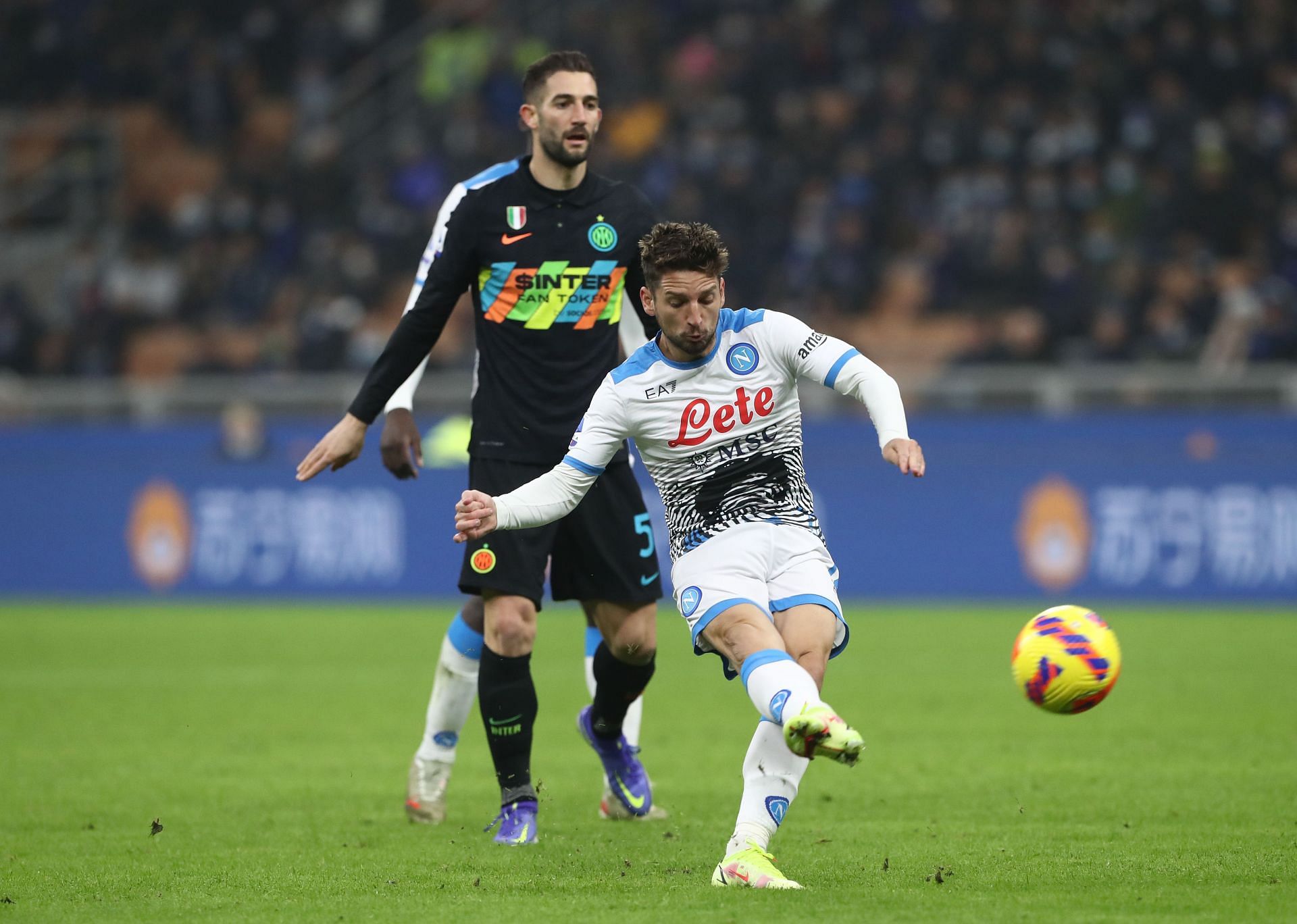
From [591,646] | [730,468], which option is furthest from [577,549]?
[730,468]

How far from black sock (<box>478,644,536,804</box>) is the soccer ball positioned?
69.8 inches

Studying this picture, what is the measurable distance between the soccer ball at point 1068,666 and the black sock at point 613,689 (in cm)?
159

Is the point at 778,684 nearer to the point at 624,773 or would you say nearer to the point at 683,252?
the point at 683,252

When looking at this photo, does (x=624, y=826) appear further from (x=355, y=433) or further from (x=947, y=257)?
(x=947, y=257)

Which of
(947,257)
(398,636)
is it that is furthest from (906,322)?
(398,636)

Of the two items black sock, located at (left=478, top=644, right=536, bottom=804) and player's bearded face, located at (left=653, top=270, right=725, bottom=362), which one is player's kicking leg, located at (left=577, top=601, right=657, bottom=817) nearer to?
black sock, located at (left=478, top=644, right=536, bottom=804)

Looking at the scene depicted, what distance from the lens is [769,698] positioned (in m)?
5.05

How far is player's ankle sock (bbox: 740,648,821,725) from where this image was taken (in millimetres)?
4957

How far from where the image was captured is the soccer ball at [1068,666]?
18.2 feet

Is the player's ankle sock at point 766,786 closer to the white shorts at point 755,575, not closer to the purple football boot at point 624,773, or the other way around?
the white shorts at point 755,575

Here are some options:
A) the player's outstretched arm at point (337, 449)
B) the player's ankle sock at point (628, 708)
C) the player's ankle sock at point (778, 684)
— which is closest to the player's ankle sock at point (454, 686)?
the player's ankle sock at point (628, 708)

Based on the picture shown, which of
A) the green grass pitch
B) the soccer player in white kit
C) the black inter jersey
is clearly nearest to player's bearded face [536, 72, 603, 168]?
the black inter jersey

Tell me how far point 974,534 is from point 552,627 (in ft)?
13.0

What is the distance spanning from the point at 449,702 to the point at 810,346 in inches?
89.5
